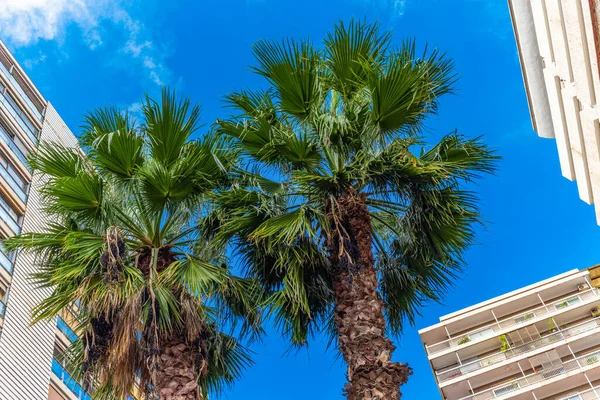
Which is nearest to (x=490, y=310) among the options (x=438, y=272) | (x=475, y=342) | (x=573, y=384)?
(x=475, y=342)

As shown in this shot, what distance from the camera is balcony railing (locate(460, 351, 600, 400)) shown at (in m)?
44.1

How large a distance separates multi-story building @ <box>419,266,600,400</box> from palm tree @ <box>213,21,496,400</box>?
35.5 m

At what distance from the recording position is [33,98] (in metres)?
37.2

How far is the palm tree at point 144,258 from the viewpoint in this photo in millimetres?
10177

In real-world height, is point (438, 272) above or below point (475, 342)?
below

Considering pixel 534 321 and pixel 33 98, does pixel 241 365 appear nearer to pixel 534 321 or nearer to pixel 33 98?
pixel 33 98

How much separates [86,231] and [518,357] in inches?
1560

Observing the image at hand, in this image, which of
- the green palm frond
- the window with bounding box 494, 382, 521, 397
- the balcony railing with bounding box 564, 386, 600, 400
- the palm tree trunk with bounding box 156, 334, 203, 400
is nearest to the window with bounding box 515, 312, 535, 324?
the window with bounding box 494, 382, 521, 397

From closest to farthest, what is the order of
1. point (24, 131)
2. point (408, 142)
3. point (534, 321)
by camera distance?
1. point (408, 142)
2. point (24, 131)
3. point (534, 321)

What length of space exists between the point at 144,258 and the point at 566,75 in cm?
668

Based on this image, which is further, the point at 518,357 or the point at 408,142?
the point at 518,357

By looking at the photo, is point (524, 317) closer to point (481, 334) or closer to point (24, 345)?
point (481, 334)

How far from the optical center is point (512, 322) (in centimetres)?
5044

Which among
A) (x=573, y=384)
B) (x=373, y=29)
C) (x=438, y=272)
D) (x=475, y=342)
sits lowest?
(x=438, y=272)
